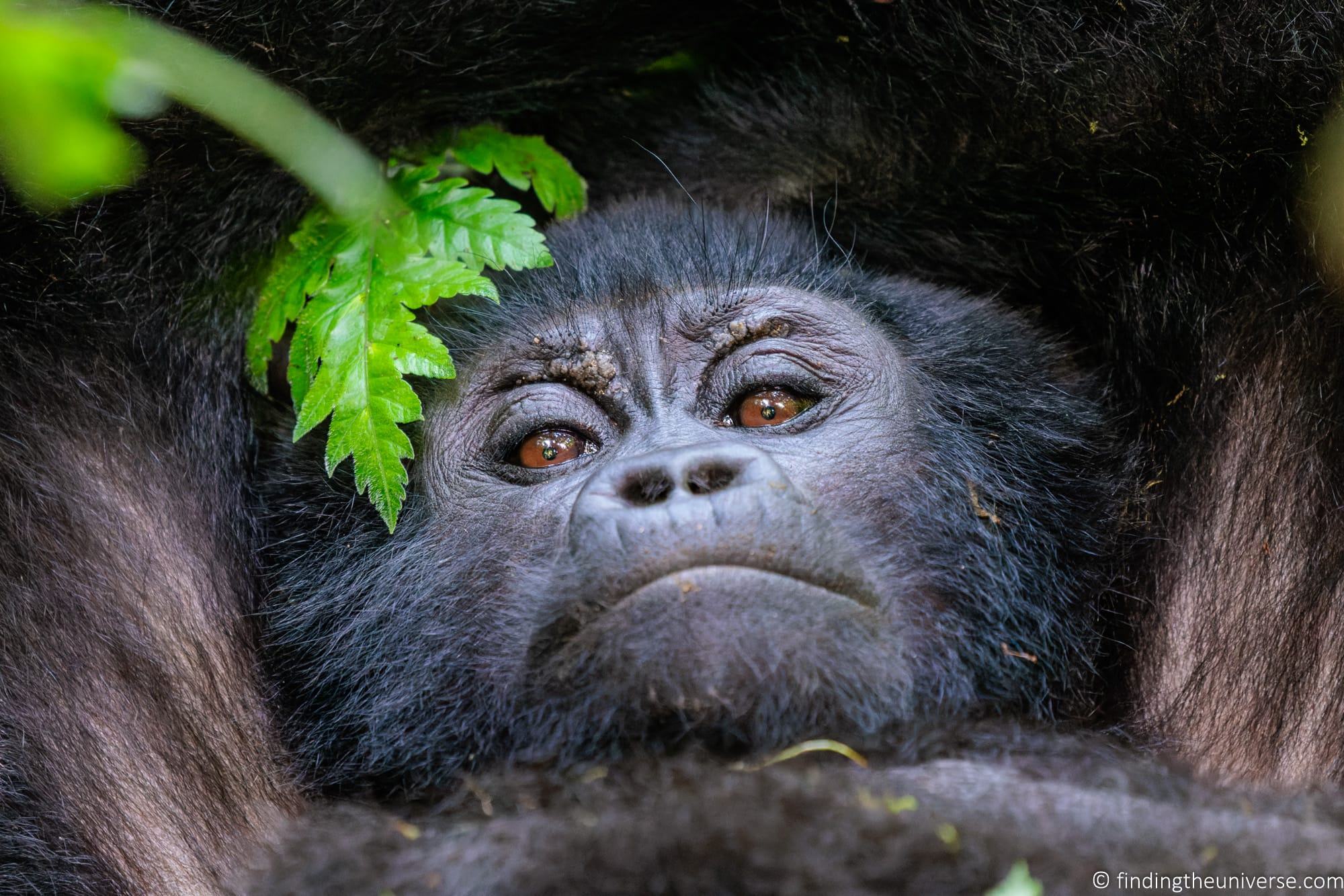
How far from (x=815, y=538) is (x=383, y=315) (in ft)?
3.54

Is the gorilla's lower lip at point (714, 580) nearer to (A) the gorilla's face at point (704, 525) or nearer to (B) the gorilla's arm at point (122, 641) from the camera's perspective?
(A) the gorilla's face at point (704, 525)

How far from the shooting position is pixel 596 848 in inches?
77.7

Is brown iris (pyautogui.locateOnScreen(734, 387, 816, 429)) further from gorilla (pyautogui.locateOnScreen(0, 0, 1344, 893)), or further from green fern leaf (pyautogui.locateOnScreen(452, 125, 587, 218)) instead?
green fern leaf (pyautogui.locateOnScreen(452, 125, 587, 218))

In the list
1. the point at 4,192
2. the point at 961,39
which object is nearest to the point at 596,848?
the point at 4,192

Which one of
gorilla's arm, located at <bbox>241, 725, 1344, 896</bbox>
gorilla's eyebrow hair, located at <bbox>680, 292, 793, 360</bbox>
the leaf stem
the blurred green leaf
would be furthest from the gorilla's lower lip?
the blurred green leaf

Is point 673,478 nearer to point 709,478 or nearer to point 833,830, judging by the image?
point 709,478

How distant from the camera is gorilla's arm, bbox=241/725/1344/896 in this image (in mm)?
1885

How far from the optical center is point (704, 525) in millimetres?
2330

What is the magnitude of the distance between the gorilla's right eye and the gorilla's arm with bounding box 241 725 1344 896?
79 cm

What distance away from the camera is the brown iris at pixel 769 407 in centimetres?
286

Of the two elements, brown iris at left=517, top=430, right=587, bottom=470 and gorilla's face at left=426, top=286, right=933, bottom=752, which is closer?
gorilla's face at left=426, top=286, right=933, bottom=752

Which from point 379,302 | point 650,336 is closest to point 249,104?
point 379,302

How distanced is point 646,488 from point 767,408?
534mm

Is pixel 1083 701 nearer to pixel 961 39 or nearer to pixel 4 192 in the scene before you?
pixel 961 39
